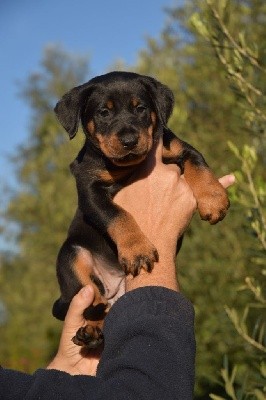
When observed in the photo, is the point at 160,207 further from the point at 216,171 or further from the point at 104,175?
the point at 216,171

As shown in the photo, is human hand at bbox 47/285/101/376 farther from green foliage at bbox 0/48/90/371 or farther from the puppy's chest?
green foliage at bbox 0/48/90/371

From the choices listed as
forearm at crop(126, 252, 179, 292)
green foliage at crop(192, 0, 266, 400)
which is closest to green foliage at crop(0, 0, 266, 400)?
green foliage at crop(192, 0, 266, 400)

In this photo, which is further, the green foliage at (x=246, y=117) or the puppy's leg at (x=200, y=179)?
the green foliage at (x=246, y=117)

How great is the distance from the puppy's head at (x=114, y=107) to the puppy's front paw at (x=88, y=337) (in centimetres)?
87

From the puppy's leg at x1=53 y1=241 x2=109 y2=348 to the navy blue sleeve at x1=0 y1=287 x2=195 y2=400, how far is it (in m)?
1.37

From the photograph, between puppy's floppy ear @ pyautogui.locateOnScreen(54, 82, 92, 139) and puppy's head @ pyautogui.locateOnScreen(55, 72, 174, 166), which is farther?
puppy's floppy ear @ pyautogui.locateOnScreen(54, 82, 92, 139)

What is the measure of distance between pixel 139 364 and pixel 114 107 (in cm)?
223

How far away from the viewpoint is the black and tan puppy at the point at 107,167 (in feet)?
12.6

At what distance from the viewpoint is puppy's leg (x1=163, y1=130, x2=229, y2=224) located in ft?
11.8

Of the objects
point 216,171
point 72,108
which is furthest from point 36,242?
point 72,108

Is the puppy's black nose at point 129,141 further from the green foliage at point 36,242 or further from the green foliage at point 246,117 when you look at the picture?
the green foliage at point 36,242

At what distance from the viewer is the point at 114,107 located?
4332mm

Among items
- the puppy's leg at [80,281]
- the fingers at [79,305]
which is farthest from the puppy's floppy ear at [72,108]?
the fingers at [79,305]

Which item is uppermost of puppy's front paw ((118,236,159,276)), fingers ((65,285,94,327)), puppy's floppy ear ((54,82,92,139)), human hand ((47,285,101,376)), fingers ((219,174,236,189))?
puppy's floppy ear ((54,82,92,139))
